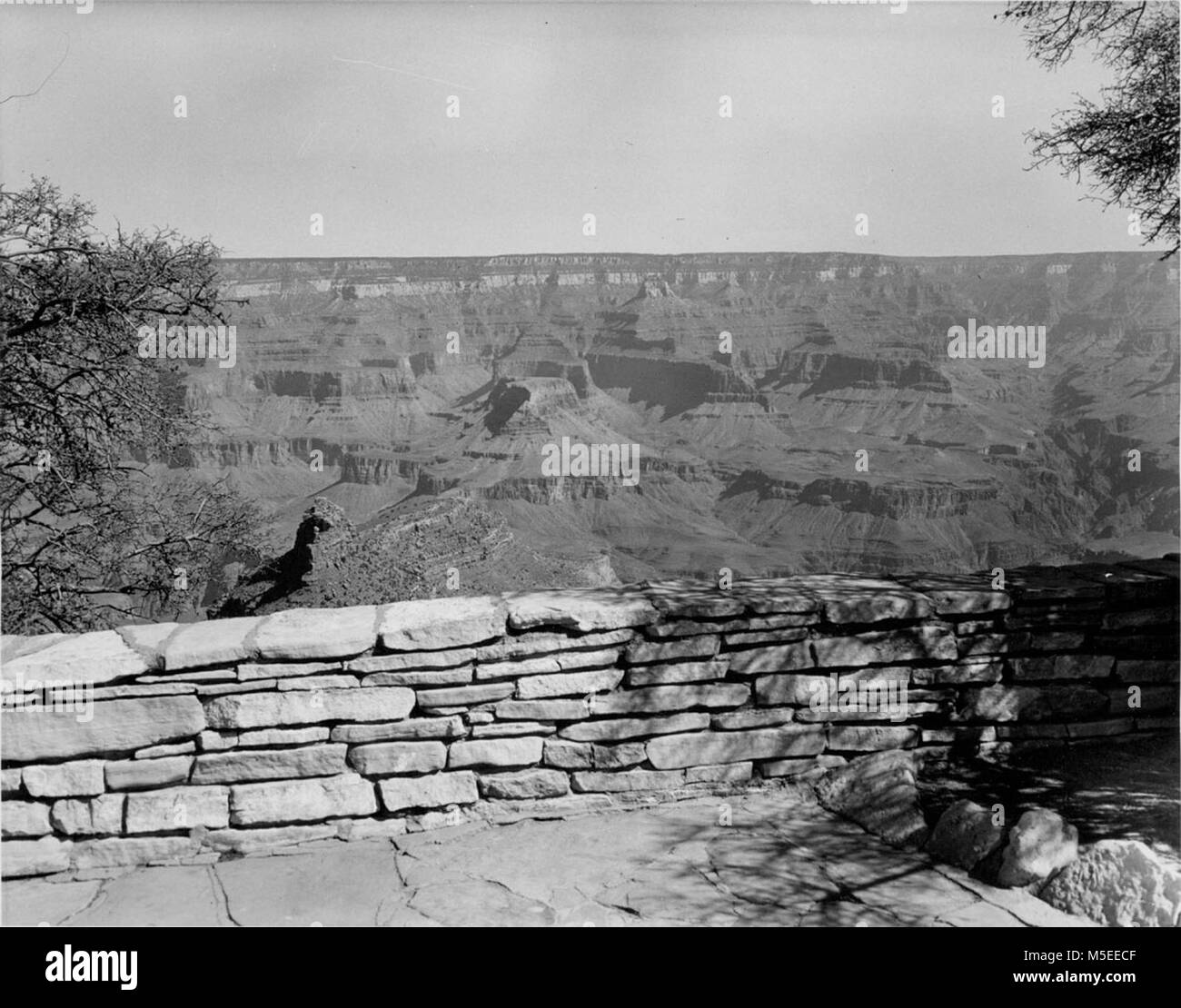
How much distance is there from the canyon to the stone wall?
174ft

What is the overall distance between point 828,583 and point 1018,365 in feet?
375

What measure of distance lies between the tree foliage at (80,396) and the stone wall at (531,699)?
5.26 m

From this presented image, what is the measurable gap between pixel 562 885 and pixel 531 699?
776 mm

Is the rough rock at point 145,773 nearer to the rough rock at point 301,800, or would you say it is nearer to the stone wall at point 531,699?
the stone wall at point 531,699

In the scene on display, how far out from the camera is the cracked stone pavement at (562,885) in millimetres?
3533

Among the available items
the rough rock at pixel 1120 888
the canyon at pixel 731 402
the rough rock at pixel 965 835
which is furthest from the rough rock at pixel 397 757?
the canyon at pixel 731 402

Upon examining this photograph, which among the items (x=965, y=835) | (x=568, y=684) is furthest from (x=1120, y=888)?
(x=568, y=684)

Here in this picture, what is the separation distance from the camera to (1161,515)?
223ft

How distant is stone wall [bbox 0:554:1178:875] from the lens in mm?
3846

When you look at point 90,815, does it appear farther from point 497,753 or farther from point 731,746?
point 731,746

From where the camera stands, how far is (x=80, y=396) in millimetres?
9242

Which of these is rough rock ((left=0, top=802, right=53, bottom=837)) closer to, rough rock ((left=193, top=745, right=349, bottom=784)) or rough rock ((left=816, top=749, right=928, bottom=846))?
rough rock ((left=193, top=745, right=349, bottom=784))

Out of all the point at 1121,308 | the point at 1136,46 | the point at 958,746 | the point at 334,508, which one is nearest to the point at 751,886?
the point at 958,746

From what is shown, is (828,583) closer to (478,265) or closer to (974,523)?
(974,523)
